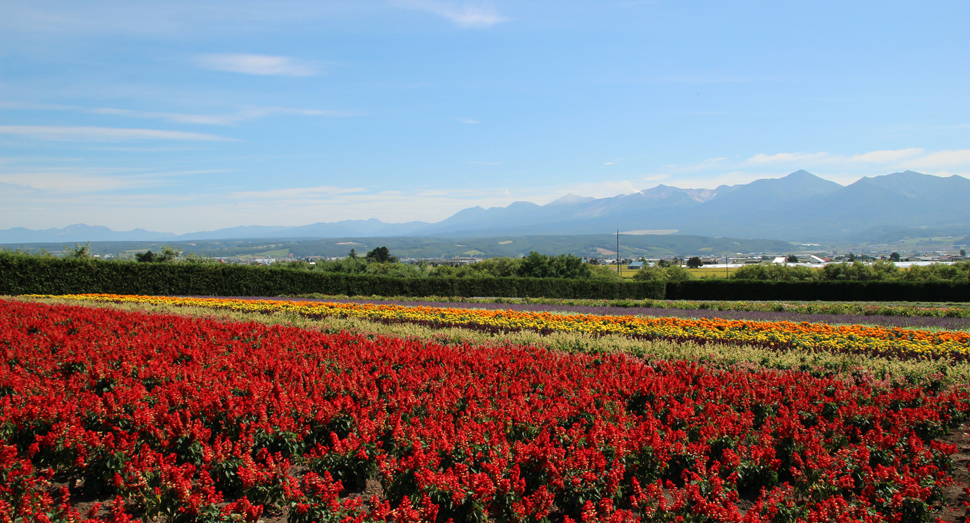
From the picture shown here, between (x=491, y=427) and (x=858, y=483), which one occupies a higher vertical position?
(x=491, y=427)

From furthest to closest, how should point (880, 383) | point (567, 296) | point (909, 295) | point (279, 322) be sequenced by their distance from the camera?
point (567, 296) → point (909, 295) → point (279, 322) → point (880, 383)

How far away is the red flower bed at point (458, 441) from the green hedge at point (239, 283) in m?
18.6

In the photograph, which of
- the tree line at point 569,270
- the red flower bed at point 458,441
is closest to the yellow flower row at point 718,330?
the red flower bed at point 458,441

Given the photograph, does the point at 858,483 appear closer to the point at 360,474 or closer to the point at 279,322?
the point at 360,474

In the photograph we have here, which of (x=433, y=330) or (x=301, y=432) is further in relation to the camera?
(x=433, y=330)

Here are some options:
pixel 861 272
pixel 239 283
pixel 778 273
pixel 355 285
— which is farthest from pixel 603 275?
pixel 239 283

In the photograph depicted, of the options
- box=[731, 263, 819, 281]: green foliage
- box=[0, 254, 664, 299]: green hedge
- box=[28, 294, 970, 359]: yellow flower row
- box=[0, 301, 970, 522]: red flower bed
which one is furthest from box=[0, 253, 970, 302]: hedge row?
box=[0, 301, 970, 522]: red flower bed

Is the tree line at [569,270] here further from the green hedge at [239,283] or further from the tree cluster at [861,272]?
the green hedge at [239,283]

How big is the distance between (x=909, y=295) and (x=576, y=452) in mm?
33339

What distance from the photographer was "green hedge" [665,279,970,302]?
2872 cm

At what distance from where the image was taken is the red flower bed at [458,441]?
151 inches

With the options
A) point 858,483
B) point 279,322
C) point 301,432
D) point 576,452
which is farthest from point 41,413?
point 279,322

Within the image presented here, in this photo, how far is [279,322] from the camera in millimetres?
13125

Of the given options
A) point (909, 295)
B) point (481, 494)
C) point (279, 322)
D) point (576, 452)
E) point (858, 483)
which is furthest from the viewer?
point (909, 295)
